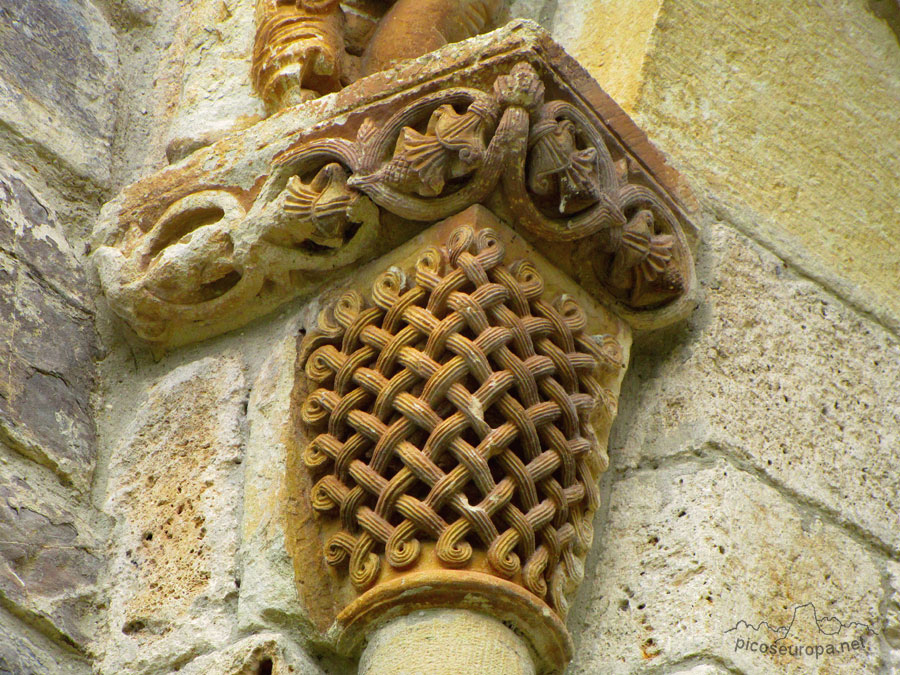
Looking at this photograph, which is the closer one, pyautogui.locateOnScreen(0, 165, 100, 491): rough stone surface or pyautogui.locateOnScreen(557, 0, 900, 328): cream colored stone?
pyautogui.locateOnScreen(0, 165, 100, 491): rough stone surface

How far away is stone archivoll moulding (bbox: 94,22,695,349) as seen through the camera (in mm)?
2094

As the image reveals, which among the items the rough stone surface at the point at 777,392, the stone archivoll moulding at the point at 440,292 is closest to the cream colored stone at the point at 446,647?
the stone archivoll moulding at the point at 440,292

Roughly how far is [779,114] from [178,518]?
1.33 meters

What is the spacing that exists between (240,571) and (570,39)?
4.24ft

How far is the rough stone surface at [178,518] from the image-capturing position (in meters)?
Result: 2.03

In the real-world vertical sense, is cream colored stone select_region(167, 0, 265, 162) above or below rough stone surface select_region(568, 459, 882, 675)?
above

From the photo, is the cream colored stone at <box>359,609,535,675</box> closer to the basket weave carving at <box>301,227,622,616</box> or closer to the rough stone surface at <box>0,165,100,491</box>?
the basket weave carving at <box>301,227,622,616</box>

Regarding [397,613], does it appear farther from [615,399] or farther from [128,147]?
[128,147]

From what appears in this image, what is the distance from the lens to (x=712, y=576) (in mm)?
1980

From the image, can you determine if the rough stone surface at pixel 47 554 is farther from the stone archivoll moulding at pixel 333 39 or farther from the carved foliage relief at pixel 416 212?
the stone archivoll moulding at pixel 333 39

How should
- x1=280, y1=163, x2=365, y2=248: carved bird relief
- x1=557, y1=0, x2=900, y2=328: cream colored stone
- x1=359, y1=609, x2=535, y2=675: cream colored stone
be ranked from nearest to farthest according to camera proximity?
x1=359, y1=609, x2=535, y2=675: cream colored stone, x1=280, y1=163, x2=365, y2=248: carved bird relief, x1=557, y1=0, x2=900, y2=328: cream colored stone

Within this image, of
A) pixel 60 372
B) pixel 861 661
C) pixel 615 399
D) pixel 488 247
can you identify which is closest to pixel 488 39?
pixel 488 247

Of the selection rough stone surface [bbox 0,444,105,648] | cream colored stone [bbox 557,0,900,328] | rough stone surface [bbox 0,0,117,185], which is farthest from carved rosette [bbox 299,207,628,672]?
rough stone surface [bbox 0,0,117,185]

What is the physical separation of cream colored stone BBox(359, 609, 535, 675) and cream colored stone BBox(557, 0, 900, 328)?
926mm
